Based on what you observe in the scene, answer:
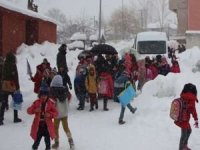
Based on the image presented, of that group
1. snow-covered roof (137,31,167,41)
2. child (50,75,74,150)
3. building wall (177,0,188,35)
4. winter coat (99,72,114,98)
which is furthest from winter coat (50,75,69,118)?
building wall (177,0,188,35)

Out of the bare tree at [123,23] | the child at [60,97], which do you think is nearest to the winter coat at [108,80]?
the child at [60,97]

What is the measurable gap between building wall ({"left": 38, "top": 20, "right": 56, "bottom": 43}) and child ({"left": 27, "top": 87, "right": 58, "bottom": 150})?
2212 centimetres

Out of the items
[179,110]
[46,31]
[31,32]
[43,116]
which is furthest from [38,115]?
[46,31]

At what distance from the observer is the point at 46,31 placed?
33.5m

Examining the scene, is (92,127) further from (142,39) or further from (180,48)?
(180,48)

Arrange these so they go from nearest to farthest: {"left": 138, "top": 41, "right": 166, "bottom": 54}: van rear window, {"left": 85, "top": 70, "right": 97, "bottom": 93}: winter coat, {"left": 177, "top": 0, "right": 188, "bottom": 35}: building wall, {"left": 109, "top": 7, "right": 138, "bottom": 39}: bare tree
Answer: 1. {"left": 85, "top": 70, "right": 97, "bottom": 93}: winter coat
2. {"left": 138, "top": 41, "right": 166, "bottom": 54}: van rear window
3. {"left": 177, "top": 0, "right": 188, "bottom": 35}: building wall
4. {"left": 109, "top": 7, "right": 138, "bottom": 39}: bare tree

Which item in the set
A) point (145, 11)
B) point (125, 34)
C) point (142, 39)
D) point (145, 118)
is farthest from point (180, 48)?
point (145, 11)

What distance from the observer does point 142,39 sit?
26812 mm

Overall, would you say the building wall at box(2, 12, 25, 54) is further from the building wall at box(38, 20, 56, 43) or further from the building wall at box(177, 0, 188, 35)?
the building wall at box(177, 0, 188, 35)

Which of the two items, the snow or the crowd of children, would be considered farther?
the snow

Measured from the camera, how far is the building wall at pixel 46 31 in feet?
103

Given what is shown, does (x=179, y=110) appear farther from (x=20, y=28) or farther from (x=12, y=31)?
(x=20, y=28)

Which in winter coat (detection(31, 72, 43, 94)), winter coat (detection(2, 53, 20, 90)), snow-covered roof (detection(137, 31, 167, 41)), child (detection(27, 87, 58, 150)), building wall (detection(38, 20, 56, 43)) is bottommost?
child (detection(27, 87, 58, 150))

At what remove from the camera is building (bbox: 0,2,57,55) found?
23578 millimetres
